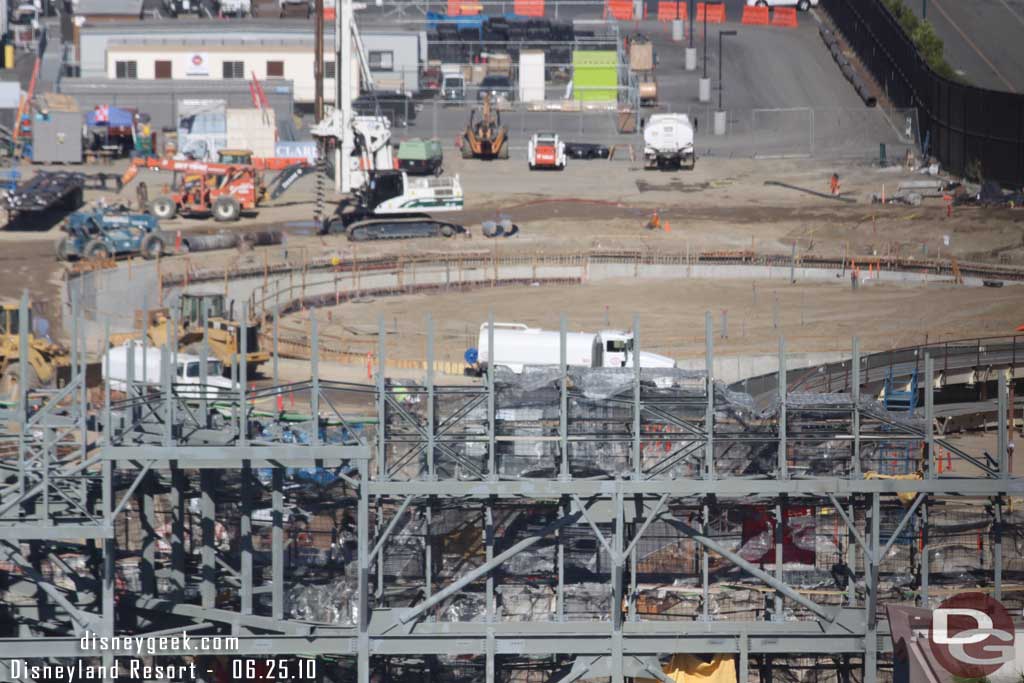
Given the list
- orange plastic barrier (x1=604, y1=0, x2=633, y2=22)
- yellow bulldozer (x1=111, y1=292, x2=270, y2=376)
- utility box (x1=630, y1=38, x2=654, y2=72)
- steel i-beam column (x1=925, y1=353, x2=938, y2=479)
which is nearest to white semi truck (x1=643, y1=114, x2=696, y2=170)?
utility box (x1=630, y1=38, x2=654, y2=72)

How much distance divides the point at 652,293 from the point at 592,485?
92.3 feet

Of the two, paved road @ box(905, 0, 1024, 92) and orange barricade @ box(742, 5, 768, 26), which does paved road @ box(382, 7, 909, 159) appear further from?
orange barricade @ box(742, 5, 768, 26)

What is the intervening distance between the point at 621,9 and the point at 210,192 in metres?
44.3

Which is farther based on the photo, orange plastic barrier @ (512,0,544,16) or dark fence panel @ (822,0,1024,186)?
orange plastic barrier @ (512,0,544,16)

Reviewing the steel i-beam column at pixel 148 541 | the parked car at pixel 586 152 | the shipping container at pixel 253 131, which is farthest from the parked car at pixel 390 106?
the steel i-beam column at pixel 148 541

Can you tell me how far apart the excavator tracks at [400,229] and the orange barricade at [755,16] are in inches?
1694

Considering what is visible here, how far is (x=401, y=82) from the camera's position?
86875 mm

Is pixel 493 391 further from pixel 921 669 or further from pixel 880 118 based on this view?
A: pixel 880 118

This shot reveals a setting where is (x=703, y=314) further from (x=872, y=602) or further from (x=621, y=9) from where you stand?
(x=621, y=9)

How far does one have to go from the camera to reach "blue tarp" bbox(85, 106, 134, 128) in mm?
75375

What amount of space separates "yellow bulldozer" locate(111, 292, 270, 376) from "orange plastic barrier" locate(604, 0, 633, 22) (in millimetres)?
60167

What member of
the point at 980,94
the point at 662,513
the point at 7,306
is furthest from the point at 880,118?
the point at 662,513

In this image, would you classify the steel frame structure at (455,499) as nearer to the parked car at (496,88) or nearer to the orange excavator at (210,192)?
the orange excavator at (210,192)

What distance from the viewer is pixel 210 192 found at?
62.5m
